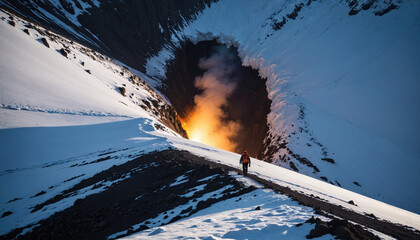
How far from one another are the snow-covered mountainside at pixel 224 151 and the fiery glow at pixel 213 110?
33.0 feet

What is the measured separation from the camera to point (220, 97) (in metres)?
58.1

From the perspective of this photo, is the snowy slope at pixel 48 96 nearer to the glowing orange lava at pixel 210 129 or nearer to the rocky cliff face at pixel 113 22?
the rocky cliff face at pixel 113 22

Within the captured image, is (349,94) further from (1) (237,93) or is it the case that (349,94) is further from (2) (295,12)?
(2) (295,12)

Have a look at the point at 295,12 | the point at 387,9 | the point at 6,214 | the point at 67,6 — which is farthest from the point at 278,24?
the point at 6,214

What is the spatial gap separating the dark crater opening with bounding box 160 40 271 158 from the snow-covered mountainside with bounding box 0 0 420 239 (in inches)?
123

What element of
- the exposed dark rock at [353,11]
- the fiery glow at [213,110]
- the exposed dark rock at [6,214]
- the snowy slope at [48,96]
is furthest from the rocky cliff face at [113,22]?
the exposed dark rock at [353,11]

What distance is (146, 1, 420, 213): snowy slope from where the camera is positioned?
27.9m

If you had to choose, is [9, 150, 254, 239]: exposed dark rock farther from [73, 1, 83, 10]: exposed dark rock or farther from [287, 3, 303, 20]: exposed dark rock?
[287, 3, 303, 20]: exposed dark rock

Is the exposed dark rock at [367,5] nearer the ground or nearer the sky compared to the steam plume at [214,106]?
nearer the sky

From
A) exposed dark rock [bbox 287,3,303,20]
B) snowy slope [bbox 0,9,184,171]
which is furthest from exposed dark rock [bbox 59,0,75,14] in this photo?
exposed dark rock [bbox 287,3,303,20]

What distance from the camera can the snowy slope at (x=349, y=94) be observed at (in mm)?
27938

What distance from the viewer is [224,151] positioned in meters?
18.7

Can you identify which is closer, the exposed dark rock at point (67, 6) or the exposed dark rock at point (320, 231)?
the exposed dark rock at point (320, 231)

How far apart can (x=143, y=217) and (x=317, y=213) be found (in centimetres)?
563
